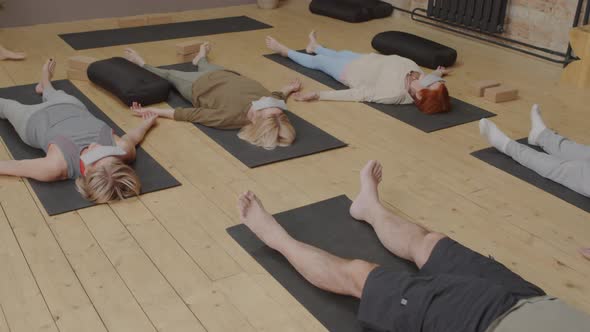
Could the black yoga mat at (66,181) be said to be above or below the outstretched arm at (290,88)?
below

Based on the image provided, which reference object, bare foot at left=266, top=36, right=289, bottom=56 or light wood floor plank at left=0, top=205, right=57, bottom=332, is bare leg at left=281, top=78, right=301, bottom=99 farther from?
light wood floor plank at left=0, top=205, right=57, bottom=332

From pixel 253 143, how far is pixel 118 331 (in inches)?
59.8

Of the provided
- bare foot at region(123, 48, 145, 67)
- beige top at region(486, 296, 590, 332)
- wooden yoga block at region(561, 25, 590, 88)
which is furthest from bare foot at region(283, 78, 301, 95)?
beige top at region(486, 296, 590, 332)

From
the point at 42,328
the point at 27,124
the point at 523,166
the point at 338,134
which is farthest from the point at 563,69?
the point at 42,328

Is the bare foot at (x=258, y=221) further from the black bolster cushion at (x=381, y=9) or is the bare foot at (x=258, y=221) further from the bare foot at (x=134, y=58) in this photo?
the black bolster cushion at (x=381, y=9)

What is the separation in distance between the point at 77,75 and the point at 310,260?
268 centimetres

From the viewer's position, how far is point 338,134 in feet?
11.7

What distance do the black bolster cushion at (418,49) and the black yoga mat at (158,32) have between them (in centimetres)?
136

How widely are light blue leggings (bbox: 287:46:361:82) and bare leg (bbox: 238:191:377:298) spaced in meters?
2.12

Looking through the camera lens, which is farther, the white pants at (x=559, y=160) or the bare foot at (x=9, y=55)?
the bare foot at (x=9, y=55)

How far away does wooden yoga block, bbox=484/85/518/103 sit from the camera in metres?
4.10

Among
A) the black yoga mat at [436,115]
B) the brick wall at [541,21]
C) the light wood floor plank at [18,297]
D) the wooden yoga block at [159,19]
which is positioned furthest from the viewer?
the wooden yoga block at [159,19]

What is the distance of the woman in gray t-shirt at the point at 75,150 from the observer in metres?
2.72

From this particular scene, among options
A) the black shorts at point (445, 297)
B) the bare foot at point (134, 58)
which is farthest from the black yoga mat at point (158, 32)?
the black shorts at point (445, 297)
